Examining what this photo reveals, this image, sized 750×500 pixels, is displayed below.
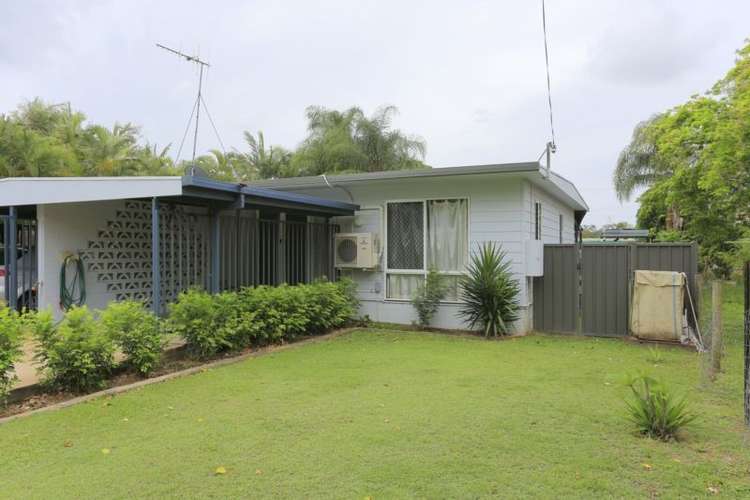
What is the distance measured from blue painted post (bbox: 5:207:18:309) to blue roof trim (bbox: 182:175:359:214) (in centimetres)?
310

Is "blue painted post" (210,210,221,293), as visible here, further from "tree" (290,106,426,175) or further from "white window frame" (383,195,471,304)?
"tree" (290,106,426,175)

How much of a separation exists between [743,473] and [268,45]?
42.1ft

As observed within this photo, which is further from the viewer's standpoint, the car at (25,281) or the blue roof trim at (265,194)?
the car at (25,281)

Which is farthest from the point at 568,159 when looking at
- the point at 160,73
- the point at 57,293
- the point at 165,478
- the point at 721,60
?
the point at 165,478

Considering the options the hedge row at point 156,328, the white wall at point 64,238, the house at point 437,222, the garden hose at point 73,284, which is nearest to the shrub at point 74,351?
the hedge row at point 156,328

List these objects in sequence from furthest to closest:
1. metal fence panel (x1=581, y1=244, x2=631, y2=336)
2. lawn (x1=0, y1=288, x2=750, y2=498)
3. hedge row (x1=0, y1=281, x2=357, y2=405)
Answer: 1. metal fence panel (x1=581, y1=244, x2=631, y2=336)
2. hedge row (x1=0, y1=281, x2=357, y2=405)
3. lawn (x1=0, y1=288, x2=750, y2=498)

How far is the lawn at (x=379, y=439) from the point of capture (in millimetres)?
2766

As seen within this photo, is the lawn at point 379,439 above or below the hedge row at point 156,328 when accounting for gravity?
below

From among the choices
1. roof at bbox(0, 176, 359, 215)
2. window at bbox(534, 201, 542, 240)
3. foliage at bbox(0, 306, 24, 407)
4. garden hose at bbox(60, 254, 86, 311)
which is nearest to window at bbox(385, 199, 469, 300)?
window at bbox(534, 201, 542, 240)

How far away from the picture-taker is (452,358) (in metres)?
6.25

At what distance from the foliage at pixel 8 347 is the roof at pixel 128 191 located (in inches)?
84.2

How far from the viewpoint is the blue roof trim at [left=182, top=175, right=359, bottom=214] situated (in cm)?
602

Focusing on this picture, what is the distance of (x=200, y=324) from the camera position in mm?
6039

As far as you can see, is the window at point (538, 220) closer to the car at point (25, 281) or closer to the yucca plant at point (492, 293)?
the yucca plant at point (492, 293)
